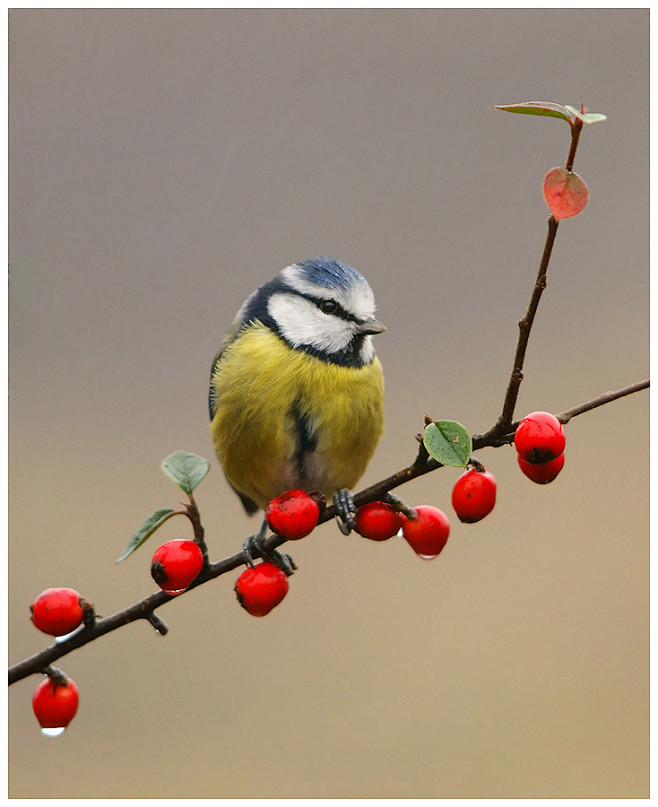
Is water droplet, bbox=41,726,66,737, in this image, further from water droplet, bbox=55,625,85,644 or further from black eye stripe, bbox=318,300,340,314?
black eye stripe, bbox=318,300,340,314

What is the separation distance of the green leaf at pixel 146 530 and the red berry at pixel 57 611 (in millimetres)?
63

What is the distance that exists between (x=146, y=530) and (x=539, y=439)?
1.02 feet

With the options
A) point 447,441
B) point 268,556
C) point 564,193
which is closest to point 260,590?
point 268,556

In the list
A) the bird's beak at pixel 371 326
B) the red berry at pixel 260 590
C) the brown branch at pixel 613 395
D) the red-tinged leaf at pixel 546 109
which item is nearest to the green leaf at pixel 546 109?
the red-tinged leaf at pixel 546 109

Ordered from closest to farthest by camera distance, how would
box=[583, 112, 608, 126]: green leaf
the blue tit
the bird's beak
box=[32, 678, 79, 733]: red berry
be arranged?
box=[583, 112, 608, 126]: green leaf < box=[32, 678, 79, 733]: red berry < the bird's beak < the blue tit

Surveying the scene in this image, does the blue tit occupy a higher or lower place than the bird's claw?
higher

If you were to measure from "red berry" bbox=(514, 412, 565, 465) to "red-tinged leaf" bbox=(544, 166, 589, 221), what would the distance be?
0.46 feet

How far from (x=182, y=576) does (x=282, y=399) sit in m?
0.34

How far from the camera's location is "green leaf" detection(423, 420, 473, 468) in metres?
0.51

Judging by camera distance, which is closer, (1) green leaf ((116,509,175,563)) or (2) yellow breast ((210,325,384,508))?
(1) green leaf ((116,509,175,563))

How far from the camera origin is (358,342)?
0.93 meters

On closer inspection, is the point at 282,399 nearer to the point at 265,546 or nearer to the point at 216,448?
the point at 216,448

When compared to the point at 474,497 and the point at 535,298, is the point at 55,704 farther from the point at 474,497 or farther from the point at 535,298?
the point at 535,298

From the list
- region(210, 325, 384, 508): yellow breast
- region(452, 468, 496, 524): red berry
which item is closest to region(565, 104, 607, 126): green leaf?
region(452, 468, 496, 524): red berry
